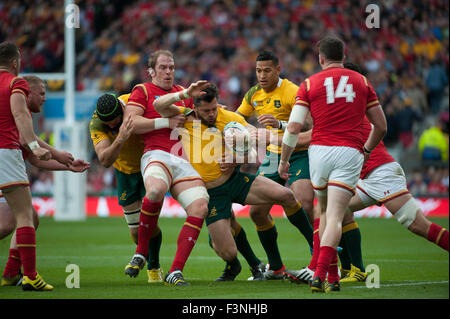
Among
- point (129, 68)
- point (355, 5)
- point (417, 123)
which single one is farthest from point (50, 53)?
point (417, 123)

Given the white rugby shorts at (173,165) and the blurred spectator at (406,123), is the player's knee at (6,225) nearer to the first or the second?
the white rugby shorts at (173,165)

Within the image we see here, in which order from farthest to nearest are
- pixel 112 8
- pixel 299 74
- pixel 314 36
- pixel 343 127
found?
pixel 112 8 < pixel 314 36 < pixel 299 74 < pixel 343 127

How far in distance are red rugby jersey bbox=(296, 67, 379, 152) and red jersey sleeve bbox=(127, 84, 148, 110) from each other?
6.87ft

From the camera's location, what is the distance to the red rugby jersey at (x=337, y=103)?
6.67 metres

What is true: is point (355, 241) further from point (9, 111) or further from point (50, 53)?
point (50, 53)

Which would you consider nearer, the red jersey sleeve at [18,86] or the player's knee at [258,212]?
the red jersey sleeve at [18,86]

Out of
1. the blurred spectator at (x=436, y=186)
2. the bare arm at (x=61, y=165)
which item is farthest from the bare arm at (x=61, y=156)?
the blurred spectator at (x=436, y=186)

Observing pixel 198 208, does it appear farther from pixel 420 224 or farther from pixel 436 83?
pixel 436 83

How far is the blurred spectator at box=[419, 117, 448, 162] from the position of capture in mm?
18766

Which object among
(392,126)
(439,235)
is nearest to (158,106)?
(439,235)

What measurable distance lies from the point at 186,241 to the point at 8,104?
231 cm

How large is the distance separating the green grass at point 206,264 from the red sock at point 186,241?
0.30 metres

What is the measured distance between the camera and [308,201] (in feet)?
28.3

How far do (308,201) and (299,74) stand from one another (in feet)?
44.2
